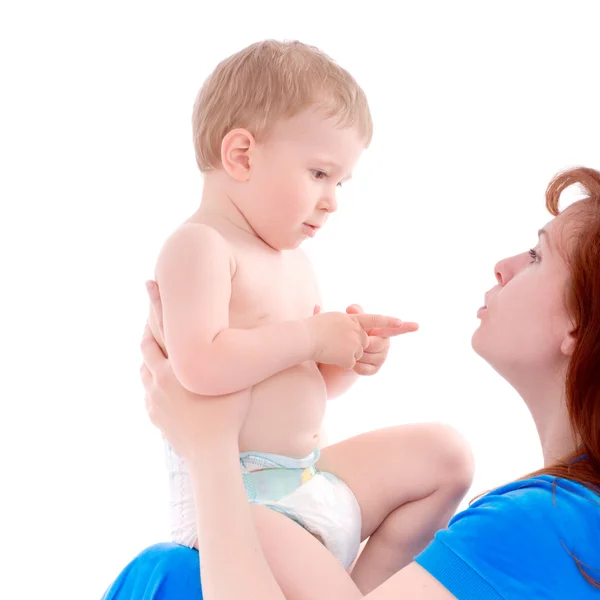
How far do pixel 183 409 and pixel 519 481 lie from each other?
519 mm

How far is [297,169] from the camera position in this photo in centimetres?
146

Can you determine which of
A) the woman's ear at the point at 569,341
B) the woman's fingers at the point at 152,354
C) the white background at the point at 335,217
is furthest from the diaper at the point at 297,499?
the white background at the point at 335,217

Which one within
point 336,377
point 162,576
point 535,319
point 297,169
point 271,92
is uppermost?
point 271,92

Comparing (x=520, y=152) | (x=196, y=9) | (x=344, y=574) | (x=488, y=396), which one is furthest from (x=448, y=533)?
(x=196, y=9)

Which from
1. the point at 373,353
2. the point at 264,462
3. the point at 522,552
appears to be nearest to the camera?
the point at 522,552

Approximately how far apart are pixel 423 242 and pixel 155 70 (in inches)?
40.3

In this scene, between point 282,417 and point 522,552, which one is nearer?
point 522,552

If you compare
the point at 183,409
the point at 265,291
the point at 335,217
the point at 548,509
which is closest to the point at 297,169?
the point at 265,291

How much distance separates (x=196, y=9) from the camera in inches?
116

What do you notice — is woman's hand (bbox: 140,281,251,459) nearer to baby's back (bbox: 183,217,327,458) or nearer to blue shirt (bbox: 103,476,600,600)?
baby's back (bbox: 183,217,327,458)

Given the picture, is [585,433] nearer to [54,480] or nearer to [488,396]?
[488,396]

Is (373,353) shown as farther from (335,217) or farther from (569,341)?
(335,217)

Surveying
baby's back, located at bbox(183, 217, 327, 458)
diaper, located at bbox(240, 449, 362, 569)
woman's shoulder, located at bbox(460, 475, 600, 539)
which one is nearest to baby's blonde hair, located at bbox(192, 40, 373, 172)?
baby's back, located at bbox(183, 217, 327, 458)

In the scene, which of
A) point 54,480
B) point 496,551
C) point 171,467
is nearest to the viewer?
point 496,551
